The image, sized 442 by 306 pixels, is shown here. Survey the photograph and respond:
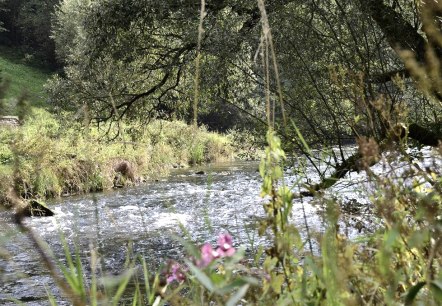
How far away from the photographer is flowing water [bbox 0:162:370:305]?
6.41 meters

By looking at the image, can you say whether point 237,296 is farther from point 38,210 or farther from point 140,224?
point 38,210

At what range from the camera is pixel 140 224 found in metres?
9.90

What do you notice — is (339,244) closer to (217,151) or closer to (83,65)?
(83,65)

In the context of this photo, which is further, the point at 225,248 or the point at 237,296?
the point at 225,248

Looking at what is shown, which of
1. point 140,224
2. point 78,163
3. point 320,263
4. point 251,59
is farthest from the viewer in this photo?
point 78,163

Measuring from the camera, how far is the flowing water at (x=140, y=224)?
6415 millimetres

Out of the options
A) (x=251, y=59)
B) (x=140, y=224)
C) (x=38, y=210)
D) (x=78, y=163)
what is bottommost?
(x=38, y=210)

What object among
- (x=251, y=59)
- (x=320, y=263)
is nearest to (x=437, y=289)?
(x=320, y=263)

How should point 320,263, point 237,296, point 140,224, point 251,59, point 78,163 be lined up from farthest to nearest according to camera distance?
point 78,163
point 140,224
point 251,59
point 320,263
point 237,296

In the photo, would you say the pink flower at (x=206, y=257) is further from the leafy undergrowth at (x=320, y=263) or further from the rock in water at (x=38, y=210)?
the rock in water at (x=38, y=210)

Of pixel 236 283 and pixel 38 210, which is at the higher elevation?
pixel 236 283

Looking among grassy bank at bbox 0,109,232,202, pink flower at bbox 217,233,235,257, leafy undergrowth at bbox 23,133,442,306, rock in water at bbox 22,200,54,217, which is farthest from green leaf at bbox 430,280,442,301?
rock in water at bbox 22,200,54,217

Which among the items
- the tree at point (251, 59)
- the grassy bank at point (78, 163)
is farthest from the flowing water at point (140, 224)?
the tree at point (251, 59)

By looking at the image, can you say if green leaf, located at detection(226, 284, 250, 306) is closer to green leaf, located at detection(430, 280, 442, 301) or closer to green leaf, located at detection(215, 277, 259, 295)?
green leaf, located at detection(215, 277, 259, 295)
